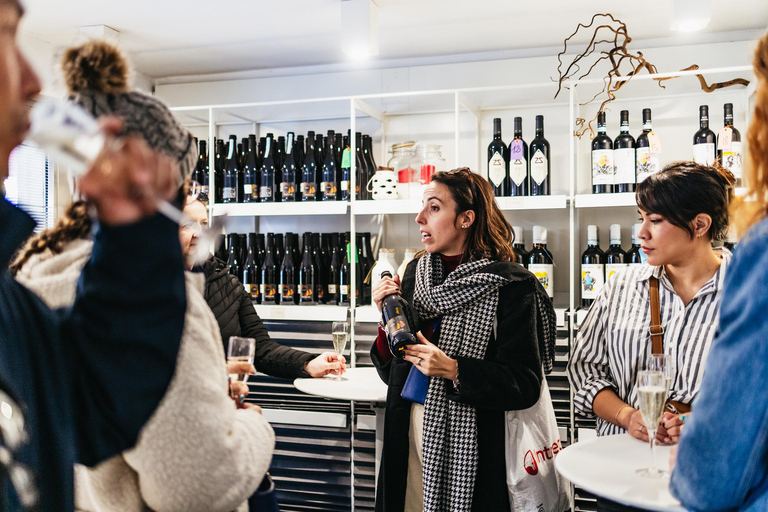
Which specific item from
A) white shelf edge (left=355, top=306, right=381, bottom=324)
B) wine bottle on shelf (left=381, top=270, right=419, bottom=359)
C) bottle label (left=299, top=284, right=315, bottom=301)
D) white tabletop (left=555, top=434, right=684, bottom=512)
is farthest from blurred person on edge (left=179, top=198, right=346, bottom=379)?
bottle label (left=299, top=284, right=315, bottom=301)

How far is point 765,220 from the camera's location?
0.83 meters

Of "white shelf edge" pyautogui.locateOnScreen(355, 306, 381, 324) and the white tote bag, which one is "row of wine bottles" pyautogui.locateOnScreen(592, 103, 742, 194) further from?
the white tote bag

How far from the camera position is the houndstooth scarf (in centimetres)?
188

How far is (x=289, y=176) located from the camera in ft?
12.3

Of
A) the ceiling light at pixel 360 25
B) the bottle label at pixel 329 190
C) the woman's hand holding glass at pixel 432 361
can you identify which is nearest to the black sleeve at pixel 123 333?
Result: the woman's hand holding glass at pixel 432 361

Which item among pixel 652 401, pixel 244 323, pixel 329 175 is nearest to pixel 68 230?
pixel 652 401

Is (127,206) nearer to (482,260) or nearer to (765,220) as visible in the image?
(765,220)

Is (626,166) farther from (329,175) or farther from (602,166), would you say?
(329,175)

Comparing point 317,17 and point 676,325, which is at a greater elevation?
point 317,17

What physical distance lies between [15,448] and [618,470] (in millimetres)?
1228

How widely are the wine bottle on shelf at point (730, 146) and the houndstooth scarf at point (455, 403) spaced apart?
1.64 metres

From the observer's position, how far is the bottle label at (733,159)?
2930 mm

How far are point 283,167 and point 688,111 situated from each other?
2.33 meters

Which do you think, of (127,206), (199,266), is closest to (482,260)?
(199,266)
